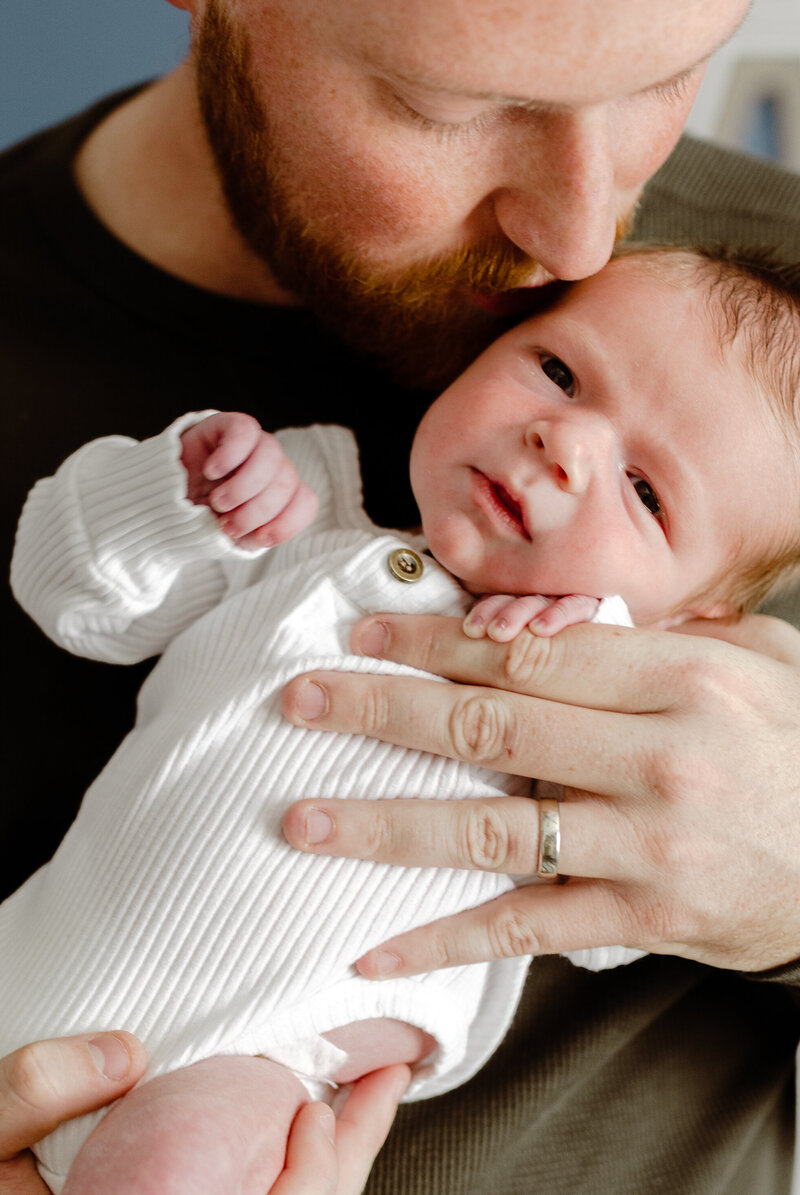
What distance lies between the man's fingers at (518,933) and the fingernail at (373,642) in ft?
0.78

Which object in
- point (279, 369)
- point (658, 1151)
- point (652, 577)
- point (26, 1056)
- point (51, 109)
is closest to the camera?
point (26, 1056)

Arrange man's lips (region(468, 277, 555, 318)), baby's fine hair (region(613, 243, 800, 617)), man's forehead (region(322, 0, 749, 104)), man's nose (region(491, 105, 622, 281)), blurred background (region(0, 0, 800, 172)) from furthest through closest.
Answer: blurred background (region(0, 0, 800, 172)), man's lips (region(468, 277, 555, 318)), baby's fine hair (region(613, 243, 800, 617)), man's nose (region(491, 105, 622, 281)), man's forehead (region(322, 0, 749, 104))

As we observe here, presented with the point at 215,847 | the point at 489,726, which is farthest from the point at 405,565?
the point at 215,847

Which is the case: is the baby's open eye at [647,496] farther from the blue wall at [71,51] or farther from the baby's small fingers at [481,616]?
the blue wall at [71,51]

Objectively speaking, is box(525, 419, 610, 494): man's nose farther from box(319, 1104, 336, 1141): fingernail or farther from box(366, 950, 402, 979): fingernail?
box(319, 1104, 336, 1141): fingernail

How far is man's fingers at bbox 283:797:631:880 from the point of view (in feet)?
2.50

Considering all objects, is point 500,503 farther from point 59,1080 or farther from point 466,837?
point 59,1080

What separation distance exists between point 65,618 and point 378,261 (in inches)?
18.3

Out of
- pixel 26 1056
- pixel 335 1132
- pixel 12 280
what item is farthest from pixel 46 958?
pixel 12 280

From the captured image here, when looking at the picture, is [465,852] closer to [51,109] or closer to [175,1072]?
[175,1072]

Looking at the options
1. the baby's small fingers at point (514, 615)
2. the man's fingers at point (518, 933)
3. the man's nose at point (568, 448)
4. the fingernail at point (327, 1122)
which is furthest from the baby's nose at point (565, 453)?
the fingernail at point (327, 1122)

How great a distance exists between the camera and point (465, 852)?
76cm

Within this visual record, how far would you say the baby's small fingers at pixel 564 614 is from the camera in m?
0.80

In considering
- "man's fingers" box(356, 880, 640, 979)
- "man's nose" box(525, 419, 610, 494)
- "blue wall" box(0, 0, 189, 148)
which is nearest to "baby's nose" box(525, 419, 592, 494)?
"man's nose" box(525, 419, 610, 494)
